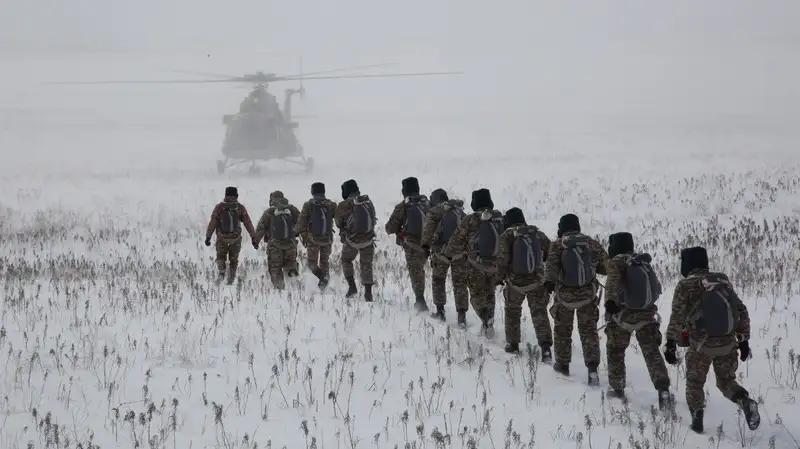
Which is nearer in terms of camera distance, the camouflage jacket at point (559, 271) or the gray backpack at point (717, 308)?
the gray backpack at point (717, 308)

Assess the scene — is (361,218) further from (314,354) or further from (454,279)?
(314,354)

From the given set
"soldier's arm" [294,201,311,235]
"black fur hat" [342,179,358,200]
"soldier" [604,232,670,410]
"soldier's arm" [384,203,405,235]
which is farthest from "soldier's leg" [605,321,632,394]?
"soldier's arm" [294,201,311,235]

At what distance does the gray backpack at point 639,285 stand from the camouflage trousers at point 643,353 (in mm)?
260

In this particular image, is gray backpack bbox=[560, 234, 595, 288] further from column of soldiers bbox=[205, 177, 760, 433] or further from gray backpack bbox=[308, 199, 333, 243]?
gray backpack bbox=[308, 199, 333, 243]

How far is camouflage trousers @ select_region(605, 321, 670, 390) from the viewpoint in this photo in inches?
263

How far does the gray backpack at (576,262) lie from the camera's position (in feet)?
23.4

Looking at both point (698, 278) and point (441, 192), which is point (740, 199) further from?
point (698, 278)

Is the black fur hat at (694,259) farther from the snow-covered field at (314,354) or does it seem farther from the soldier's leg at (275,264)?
the soldier's leg at (275,264)

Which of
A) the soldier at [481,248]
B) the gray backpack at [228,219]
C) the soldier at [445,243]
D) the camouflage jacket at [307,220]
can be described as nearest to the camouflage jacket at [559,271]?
the soldier at [481,248]

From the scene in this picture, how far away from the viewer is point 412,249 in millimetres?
9742

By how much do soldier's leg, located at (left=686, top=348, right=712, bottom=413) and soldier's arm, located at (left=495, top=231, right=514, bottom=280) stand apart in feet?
7.14

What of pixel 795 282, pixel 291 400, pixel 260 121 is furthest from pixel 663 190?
pixel 291 400

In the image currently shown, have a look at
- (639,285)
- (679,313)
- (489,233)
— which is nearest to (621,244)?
(639,285)

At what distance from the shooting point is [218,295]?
30.4 ft
